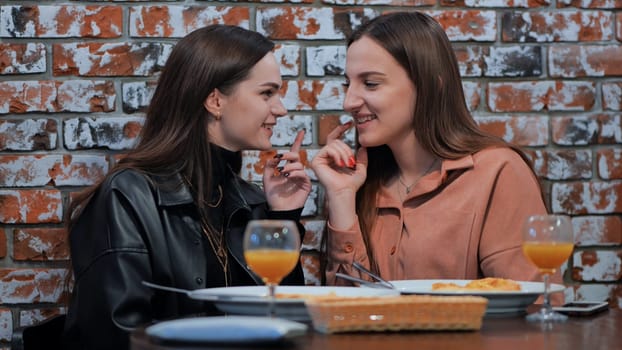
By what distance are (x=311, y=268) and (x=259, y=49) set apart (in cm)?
67

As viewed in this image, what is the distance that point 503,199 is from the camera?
94.0 inches

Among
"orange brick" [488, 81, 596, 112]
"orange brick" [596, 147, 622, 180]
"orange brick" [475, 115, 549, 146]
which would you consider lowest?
"orange brick" [596, 147, 622, 180]

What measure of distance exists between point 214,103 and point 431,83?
59 cm

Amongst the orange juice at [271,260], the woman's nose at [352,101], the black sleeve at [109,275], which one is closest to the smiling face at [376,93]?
the woman's nose at [352,101]

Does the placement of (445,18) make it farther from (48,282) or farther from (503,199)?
(48,282)

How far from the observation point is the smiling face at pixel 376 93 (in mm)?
2504

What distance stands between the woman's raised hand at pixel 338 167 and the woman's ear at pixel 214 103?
300 millimetres

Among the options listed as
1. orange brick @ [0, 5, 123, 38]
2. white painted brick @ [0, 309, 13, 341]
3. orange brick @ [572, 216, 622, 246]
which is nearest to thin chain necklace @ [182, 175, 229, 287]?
orange brick @ [0, 5, 123, 38]

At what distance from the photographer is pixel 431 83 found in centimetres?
250

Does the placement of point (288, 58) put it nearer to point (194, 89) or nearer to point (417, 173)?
point (194, 89)

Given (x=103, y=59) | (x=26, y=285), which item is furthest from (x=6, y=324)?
(x=103, y=59)

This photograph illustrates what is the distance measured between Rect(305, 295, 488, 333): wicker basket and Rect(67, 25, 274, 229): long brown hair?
1.05 meters

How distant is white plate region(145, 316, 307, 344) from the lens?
1.24 metres

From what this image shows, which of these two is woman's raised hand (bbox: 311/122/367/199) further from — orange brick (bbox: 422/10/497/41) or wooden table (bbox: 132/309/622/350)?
wooden table (bbox: 132/309/622/350)
